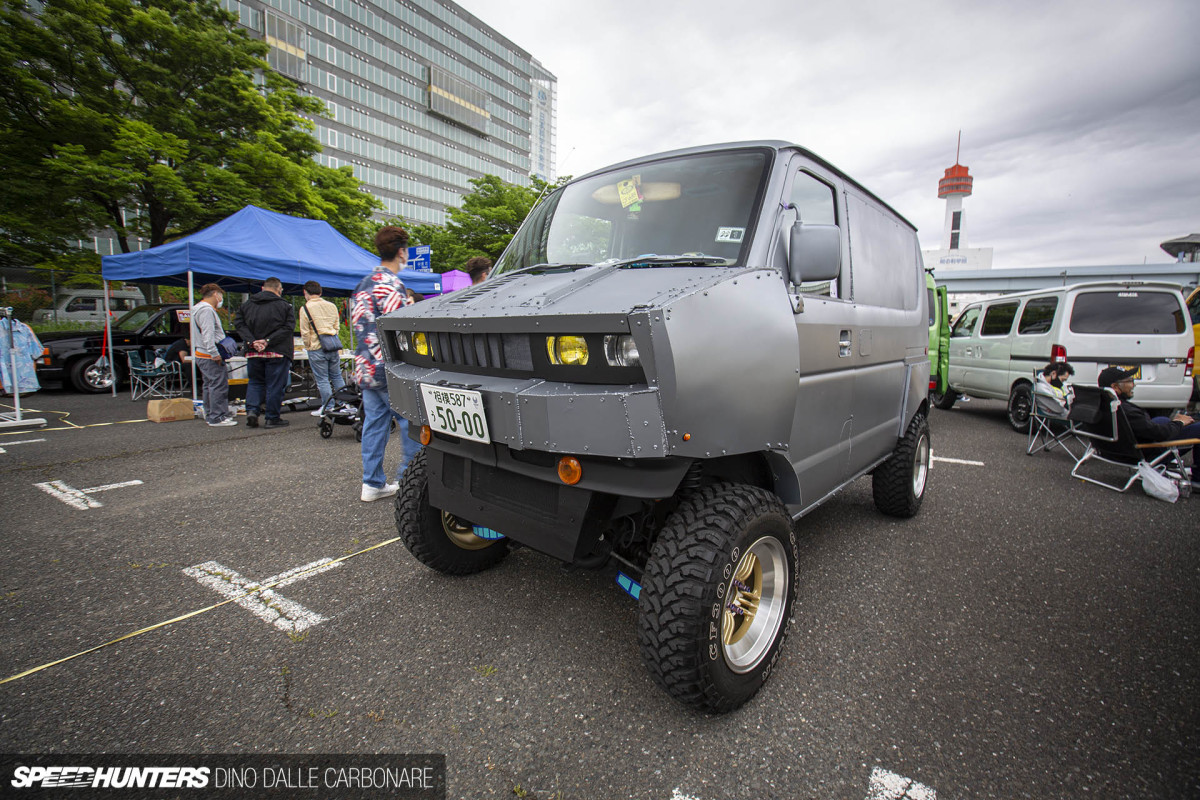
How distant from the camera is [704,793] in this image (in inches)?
57.8

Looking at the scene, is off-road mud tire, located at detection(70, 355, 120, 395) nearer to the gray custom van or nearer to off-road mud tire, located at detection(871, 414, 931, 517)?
the gray custom van

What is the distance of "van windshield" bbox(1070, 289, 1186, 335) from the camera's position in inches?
235

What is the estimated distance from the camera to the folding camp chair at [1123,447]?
168 inches

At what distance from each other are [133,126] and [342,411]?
10.8m

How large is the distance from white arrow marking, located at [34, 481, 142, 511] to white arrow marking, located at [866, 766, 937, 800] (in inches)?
191

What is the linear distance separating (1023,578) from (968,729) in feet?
5.07

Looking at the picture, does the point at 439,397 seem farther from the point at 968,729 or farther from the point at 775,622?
the point at 968,729

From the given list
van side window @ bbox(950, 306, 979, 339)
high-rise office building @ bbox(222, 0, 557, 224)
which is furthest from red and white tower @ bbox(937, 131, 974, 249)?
van side window @ bbox(950, 306, 979, 339)

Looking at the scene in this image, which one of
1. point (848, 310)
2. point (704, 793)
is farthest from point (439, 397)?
point (848, 310)

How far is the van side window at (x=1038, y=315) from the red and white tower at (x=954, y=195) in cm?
10125

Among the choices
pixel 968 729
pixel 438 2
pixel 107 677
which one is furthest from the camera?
pixel 438 2

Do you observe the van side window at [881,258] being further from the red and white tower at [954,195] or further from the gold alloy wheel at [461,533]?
the red and white tower at [954,195]

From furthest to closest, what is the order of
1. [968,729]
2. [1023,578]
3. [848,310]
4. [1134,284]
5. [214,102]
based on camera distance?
[214,102] < [1134,284] < [1023,578] < [848,310] < [968,729]

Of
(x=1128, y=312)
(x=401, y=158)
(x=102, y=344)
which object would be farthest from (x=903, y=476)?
(x=401, y=158)
